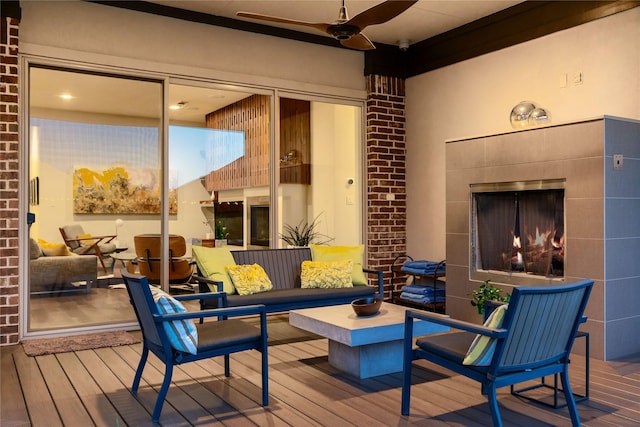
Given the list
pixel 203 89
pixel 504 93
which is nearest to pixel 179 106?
pixel 203 89

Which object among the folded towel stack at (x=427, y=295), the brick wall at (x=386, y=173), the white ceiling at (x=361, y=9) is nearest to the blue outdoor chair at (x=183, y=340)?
the folded towel stack at (x=427, y=295)

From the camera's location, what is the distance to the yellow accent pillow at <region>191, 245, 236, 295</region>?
4.66m

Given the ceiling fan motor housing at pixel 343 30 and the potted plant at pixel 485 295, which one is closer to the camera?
the ceiling fan motor housing at pixel 343 30

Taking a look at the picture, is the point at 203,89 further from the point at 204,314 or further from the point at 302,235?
the point at 204,314

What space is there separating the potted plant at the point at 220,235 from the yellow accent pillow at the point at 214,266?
0.89m

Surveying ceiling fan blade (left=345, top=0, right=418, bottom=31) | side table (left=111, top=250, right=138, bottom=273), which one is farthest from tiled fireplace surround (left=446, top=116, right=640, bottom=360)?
side table (left=111, top=250, right=138, bottom=273)

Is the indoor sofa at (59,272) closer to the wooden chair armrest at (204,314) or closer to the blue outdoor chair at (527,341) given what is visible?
the wooden chair armrest at (204,314)

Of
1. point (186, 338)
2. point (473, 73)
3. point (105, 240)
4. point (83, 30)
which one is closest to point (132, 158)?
point (105, 240)

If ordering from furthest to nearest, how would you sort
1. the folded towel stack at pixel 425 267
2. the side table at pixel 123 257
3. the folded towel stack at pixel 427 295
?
1. the folded towel stack at pixel 425 267
2. the folded towel stack at pixel 427 295
3. the side table at pixel 123 257

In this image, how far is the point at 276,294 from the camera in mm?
4703

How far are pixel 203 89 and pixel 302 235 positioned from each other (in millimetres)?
1912

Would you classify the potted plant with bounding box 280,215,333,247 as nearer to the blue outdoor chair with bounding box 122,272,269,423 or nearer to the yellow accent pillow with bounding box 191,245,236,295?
the yellow accent pillow with bounding box 191,245,236,295

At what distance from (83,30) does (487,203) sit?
4.03 meters

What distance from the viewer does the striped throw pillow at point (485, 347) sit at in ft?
8.64
